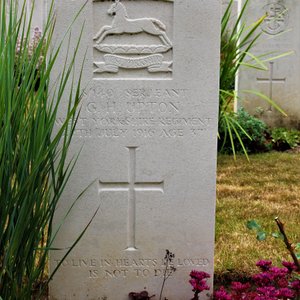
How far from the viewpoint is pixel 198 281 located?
3.09m

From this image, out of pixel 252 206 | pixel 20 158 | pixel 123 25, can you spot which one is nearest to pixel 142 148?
pixel 123 25

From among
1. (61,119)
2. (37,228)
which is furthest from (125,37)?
(37,228)

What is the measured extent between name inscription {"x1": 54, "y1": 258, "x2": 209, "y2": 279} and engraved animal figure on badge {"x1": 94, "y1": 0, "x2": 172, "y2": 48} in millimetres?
1128

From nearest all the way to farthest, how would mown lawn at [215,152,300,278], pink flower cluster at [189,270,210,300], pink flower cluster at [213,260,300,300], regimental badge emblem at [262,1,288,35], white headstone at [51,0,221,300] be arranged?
pink flower cluster at [213,260,300,300]
pink flower cluster at [189,270,210,300]
white headstone at [51,0,221,300]
mown lawn at [215,152,300,278]
regimental badge emblem at [262,1,288,35]

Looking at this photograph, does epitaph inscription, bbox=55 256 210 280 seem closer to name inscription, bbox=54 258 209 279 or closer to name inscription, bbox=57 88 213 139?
name inscription, bbox=54 258 209 279

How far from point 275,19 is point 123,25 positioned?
5.09m

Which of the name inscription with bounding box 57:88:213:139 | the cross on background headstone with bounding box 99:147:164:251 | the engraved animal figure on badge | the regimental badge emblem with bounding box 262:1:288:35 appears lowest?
the cross on background headstone with bounding box 99:147:164:251

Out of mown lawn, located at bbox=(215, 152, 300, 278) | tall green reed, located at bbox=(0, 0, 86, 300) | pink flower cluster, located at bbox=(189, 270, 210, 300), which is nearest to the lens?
tall green reed, located at bbox=(0, 0, 86, 300)

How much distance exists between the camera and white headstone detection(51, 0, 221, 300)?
10.4ft

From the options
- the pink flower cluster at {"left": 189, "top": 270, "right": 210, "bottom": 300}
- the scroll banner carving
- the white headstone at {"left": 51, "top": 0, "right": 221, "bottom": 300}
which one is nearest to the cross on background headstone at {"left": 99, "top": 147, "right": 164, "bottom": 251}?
the white headstone at {"left": 51, "top": 0, "right": 221, "bottom": 300}

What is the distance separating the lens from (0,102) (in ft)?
8.16

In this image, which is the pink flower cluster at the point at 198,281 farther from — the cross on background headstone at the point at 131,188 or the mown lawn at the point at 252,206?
the mown lawn at the point at 252,206

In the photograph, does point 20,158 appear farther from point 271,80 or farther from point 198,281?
point 271,80

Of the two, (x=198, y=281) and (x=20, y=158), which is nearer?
(x=20, y=158)
